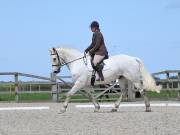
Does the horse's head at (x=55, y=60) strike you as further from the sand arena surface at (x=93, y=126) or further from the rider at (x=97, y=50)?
the sand arena surface at (x=93, y=126)

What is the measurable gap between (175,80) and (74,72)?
1009 cm

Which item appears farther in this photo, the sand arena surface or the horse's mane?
the horse's mane

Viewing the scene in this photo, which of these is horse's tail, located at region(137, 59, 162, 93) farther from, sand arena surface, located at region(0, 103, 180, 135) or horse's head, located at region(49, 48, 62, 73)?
sand arena surface, located at region(0, 103, 180, 135)

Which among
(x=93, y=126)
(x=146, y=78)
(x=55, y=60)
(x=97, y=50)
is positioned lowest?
(x=93, y=126)

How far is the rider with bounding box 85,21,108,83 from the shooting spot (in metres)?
15.3

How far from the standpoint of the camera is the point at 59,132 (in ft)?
32.1

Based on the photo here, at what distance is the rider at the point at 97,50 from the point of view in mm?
15289

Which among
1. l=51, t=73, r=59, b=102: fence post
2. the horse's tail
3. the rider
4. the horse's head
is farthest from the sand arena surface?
l=51, t=73, r=59, b=102: fence post

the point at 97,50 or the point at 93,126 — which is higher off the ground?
the point at 97,50

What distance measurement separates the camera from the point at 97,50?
15328 mm

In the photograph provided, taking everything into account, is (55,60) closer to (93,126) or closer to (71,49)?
(71,49)

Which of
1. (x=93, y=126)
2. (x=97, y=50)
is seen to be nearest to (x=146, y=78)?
(x=97, y=50)

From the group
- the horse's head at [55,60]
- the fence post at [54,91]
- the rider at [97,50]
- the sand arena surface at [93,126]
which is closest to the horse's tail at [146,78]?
the rider at [97,50]

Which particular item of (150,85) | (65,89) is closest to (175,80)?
(65,89)
